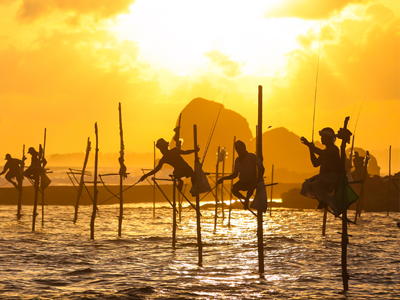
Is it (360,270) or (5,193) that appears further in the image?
(5,193)

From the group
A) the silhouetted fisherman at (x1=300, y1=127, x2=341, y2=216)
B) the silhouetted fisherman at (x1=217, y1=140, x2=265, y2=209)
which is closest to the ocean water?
the silhouetted fisherman at (x1=300, y1=127, x2=341, y2=216)

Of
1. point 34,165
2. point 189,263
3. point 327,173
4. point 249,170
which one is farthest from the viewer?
point 34,165

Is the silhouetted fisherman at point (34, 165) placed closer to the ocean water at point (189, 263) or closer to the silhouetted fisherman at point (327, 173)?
the ocean water at point (189, 263)

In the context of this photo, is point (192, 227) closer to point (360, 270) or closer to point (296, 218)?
point (296, 218)

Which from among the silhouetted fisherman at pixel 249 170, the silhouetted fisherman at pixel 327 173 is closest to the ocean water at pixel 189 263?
the silhouetted fisherman at pixel 327 173

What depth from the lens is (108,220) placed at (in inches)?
1181

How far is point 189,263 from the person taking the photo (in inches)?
601

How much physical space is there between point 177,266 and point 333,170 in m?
6.05

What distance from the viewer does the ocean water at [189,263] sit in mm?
11516

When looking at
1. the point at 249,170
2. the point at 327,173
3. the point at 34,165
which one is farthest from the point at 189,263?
the point at 34,165

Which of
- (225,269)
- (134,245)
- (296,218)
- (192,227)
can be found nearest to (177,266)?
(225,269)

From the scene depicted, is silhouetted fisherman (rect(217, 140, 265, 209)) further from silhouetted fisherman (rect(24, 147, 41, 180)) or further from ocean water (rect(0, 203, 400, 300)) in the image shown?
silhouetted fisherman (rect(24, 147, 41, 180))

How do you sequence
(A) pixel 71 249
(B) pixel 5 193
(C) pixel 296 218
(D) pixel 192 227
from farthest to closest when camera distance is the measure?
(B) pixel 5 193
(C) pixel 296 218
(D) pixel 192 227
(A) pixel 71 249

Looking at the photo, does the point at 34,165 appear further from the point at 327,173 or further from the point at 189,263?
the point at 327,173
